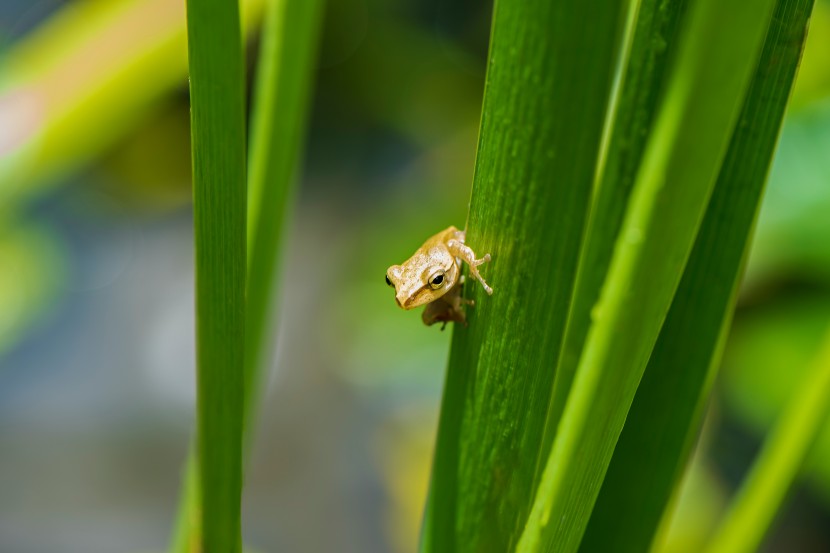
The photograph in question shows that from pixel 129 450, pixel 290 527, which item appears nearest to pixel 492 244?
pixel 290 527

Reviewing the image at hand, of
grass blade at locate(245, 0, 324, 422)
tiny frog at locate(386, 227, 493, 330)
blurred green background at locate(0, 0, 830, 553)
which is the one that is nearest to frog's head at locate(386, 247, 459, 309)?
tiny frog at locate(386, 227, 493, 330)

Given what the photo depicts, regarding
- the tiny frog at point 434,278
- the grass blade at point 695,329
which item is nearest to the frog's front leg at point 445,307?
the tiny frog at point 434,278

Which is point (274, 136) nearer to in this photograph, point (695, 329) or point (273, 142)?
point (273, 142)

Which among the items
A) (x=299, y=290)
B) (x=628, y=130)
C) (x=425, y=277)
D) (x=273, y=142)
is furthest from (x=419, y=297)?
(x=299, y=290)

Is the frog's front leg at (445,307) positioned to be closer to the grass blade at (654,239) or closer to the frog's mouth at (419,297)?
the frog's mouth at (419,297)

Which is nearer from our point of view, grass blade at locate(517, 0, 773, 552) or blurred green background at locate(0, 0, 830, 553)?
grass blade at locate(517, 0, 773, 552)

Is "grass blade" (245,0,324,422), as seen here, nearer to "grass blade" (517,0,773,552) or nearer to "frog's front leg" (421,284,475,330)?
"frog's front leg" (421,284,475,330)
